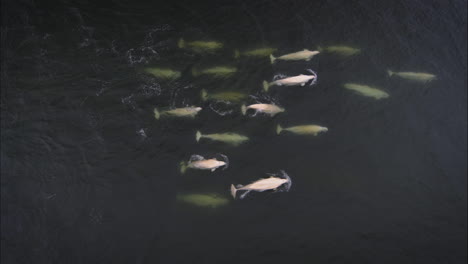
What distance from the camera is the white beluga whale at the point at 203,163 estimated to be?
3.87 meters

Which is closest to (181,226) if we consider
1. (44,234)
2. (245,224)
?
(245,224)

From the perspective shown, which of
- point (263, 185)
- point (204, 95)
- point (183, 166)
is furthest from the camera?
point (204, 95)

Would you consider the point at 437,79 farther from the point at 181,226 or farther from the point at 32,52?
the point at 32,52

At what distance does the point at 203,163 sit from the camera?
3.88 m

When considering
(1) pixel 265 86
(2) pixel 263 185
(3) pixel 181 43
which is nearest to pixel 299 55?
(1) pixel 265 86

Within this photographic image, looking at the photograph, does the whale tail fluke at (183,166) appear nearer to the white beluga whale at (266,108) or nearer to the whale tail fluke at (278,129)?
the white beluga whale at (266,108)

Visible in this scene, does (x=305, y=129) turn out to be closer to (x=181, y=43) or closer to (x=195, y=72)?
(x=195, y=72)

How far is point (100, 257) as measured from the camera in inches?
144

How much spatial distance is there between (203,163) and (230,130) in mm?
670

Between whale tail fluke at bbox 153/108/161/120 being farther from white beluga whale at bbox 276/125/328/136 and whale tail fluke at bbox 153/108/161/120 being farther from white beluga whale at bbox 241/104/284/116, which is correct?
white beluga whale at bbox 276/125/328/136

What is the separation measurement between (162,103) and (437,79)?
362 centimetres

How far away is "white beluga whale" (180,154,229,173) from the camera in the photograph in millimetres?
3873

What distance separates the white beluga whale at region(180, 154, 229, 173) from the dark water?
66 millimetres

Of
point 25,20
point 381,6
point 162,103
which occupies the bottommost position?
point 162,103
